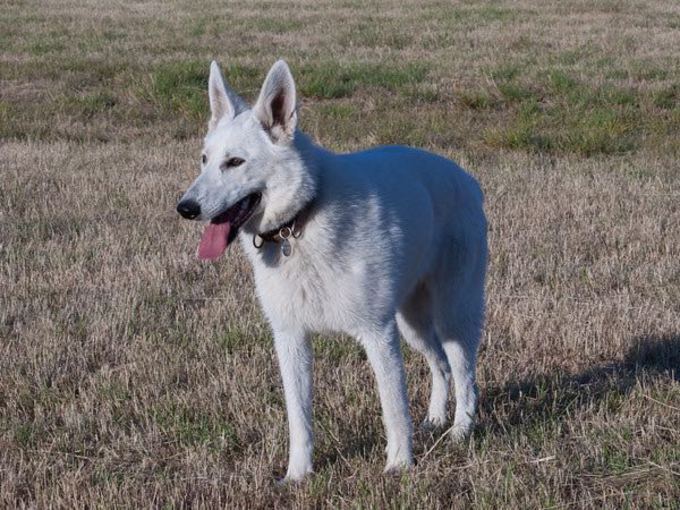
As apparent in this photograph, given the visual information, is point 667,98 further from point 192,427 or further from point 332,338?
point 192,427

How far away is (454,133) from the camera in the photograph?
13.1m

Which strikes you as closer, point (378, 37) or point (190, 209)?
point (190, 209)

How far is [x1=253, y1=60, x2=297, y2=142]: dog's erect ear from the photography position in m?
4.05

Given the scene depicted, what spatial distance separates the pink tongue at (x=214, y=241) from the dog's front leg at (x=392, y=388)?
667mm

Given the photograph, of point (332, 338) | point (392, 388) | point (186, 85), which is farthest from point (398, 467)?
point (186, 85)

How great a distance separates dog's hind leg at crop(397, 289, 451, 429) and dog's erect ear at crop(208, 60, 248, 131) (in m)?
1.29

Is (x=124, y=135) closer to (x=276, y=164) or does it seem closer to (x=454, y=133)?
(x=454, y=133)

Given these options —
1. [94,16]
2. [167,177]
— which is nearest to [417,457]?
[167,177]

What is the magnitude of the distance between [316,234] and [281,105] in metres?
0.54

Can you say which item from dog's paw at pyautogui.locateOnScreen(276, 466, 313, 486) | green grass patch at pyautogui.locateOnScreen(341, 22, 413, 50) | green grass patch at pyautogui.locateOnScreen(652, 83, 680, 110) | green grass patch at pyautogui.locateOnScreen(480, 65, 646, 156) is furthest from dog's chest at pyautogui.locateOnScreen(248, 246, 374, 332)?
green grass patch at pyautogui.locateOnScreen(341, 22, 413, 50)

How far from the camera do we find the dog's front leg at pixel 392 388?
13.6ft

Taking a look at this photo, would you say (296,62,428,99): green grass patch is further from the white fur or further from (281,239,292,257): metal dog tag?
(281,239,292,257): metal dog tag

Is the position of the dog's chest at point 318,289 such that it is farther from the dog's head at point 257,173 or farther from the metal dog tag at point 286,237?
the dog's head at point 257,173

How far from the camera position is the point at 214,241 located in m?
3.96
